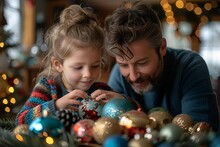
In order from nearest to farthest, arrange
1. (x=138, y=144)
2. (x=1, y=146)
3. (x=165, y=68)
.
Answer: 1. (x=138, y=144)
2. (x=1, y=146)
3. (x=165, y=68)

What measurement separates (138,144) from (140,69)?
74 cm

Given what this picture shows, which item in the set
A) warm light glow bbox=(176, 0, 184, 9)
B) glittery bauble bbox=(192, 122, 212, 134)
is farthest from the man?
warm light glow bbox=(176, 0, 184, 9)

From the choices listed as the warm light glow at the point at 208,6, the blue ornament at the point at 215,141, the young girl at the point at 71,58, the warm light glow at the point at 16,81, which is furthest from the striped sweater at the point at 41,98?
the warm light glow at the point at 208,6

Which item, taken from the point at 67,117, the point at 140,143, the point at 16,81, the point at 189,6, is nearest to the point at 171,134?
the point at 140,143

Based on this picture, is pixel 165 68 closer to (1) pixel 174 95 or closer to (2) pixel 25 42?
(1) pixel 174 95

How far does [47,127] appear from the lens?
92 cm

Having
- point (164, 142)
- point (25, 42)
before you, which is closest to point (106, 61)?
point (164, 142)

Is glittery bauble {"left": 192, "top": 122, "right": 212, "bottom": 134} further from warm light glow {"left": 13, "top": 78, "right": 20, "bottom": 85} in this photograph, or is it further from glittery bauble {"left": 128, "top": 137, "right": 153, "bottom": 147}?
warm light glow {"left": 13, "top": 78, "right": 20, "bottom": 85}

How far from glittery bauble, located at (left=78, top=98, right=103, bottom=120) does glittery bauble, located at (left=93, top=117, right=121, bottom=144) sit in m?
0.24

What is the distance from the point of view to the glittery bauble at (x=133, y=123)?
37.6 inches

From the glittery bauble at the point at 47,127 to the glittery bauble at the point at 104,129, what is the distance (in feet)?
0.27

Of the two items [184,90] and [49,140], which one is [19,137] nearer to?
[49,140]

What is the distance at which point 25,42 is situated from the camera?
639 centimetres

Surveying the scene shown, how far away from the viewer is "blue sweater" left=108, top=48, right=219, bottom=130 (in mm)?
1611
